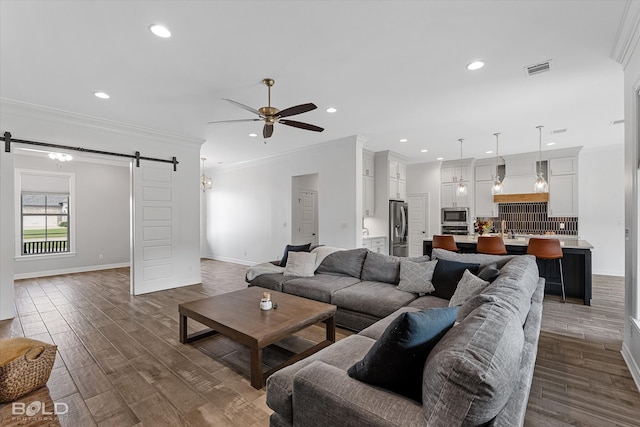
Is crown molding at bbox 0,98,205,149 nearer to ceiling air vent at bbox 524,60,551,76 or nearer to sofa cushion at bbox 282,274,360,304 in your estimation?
sofa cushion at bbox 282,274,360,304

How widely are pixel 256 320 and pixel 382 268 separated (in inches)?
73.3

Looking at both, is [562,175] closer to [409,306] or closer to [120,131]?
[409,306]

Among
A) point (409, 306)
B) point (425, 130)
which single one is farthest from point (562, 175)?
point (409, 306)

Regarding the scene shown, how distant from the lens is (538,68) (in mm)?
2963

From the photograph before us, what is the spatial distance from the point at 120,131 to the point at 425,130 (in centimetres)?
524

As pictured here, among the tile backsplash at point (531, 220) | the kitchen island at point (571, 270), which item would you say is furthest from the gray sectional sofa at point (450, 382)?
the tile backsplash at point (531, 220)

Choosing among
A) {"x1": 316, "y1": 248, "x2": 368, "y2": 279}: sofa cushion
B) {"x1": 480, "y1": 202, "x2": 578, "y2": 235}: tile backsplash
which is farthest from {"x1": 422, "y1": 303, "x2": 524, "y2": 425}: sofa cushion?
{"x1": 480, "y1": 202, "x2": 578, "y2": 235}: tile backsplash

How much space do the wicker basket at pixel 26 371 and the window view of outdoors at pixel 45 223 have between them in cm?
607

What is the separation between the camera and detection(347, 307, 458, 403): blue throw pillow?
1246 millimetres

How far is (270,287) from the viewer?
408 cm

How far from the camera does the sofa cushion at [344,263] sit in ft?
13.4

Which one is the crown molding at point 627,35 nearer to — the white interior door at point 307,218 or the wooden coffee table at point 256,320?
the wooden coffee table at point 256,320

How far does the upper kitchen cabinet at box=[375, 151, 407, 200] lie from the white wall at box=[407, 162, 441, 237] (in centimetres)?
136

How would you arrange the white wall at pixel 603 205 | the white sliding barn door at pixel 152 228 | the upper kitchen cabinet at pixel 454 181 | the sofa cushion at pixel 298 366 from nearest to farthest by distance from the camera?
the sofa cushion at pixel 298 366, the white sliding barn door at pixel 152 228, the white wall at pixel 603 205, the upper kitchen cabinet at pixel 454 181
